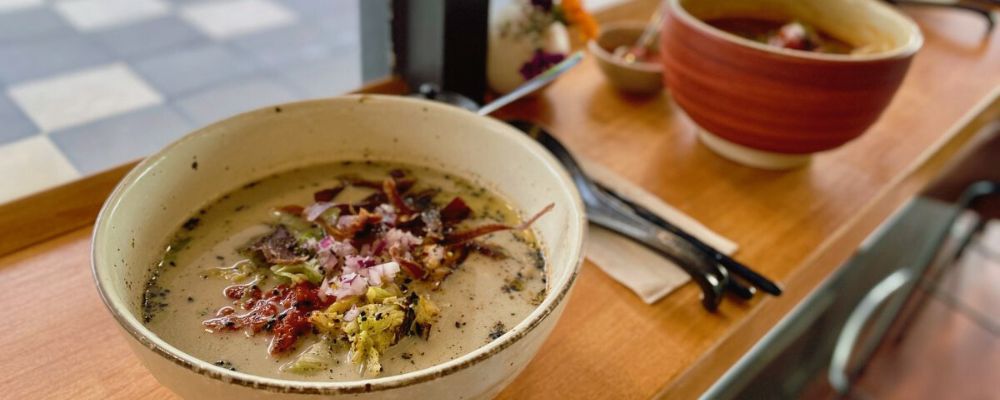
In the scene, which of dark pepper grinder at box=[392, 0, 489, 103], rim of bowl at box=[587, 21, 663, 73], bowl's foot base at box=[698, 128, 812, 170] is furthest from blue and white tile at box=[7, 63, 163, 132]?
bowl's foot base at box=[698, 128, 812, 170]

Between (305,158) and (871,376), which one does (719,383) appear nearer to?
(305,158)

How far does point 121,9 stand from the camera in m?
1.21

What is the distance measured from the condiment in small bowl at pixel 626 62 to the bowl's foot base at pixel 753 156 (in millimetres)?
119

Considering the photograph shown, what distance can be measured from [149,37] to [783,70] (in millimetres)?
925

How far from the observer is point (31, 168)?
0.76 metres

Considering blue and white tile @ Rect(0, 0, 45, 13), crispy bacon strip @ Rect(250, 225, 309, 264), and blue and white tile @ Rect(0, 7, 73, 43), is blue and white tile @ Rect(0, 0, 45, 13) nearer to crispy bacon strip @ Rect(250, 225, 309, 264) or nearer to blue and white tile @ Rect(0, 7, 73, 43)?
blue and white tile @ Rect(0, 7, 73, 43)

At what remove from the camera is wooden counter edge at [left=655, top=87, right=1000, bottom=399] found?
0.66m

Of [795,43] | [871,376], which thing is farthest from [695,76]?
[871,376]

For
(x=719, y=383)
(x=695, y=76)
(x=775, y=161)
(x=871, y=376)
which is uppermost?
(x=695, y=76)

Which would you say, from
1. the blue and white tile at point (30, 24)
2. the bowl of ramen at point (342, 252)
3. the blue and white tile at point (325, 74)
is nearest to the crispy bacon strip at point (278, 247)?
the bowl of ramen at point (342, 252)

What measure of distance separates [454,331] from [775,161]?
545mm

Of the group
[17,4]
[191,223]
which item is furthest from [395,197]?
[17,4]

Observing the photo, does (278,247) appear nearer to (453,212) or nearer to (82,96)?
(453,212)

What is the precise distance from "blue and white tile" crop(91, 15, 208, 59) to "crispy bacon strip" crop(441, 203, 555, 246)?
71 centimetres
